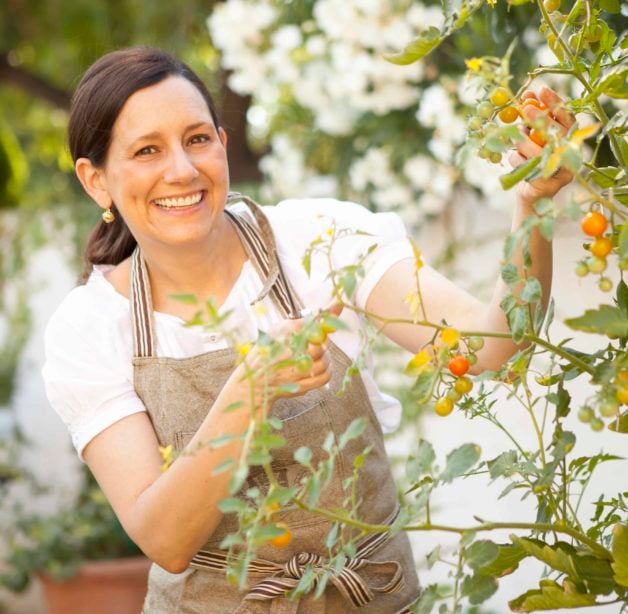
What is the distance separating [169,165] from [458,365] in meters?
0.72

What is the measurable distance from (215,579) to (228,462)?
2.75ft

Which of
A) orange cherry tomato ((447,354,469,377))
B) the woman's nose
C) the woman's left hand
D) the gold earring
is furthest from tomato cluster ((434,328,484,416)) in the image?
the gold earring

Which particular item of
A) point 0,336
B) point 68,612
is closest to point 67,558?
point 68,612

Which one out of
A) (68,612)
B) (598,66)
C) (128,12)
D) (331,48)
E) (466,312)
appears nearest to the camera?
(598,66)

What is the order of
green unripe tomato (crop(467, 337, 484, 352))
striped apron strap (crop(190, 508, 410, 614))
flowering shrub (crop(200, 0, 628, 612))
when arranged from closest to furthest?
flowering shrub (crop(200, 0, 628, 612)), green unripe tomato (crop(467, 337, 484, 352)), striped apron strap (crop(190, 508, 410, 614))

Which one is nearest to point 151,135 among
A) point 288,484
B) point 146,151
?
point 146,151

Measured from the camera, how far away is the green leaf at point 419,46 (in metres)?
1.06

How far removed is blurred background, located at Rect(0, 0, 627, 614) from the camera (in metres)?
2.54

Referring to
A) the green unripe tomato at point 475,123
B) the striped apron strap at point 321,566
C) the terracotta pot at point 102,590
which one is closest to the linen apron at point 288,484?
the striped apron strap at point 321,566

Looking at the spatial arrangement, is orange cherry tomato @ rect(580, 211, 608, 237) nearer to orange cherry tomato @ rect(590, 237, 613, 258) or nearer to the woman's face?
orange cherry tomato @ rect(590, 237, 613, 258)

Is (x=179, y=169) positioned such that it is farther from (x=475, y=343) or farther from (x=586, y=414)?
(x=586, y=414)

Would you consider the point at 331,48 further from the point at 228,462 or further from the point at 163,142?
the point at 228,462

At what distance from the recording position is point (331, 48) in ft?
9.92

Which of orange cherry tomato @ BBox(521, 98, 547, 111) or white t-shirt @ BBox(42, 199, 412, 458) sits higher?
orange cherry tomato @ BBox(521, 98, 547, 111)
